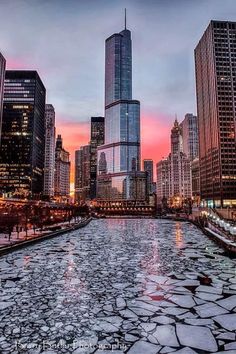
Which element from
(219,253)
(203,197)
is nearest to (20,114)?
(203,197)

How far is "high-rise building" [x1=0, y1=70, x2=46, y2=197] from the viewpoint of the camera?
7288 inches

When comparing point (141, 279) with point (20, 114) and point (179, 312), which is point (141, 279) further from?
point (20, 114)

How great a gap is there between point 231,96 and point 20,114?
134012 mm

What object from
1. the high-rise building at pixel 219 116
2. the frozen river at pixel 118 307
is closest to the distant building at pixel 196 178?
the high-rise building at pixel 219 116

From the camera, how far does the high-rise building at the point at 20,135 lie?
185m

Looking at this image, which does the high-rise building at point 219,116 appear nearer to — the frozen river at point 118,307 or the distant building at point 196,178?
the distant building at point 196,178

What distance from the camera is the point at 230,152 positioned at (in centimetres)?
13175

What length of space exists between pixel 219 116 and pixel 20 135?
126 meters

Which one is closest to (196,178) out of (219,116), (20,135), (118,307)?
(219,116)

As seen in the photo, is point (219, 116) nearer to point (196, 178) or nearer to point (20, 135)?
point (196, 178)

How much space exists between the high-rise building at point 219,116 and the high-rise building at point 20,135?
355ft

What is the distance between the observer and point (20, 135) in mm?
191750

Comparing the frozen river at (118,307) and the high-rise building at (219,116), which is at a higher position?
the high-rise building at (219,116)

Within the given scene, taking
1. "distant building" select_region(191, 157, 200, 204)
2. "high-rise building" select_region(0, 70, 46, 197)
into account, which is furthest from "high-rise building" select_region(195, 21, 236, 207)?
"high-rise building" select_region(0, 70, 46, 197)
